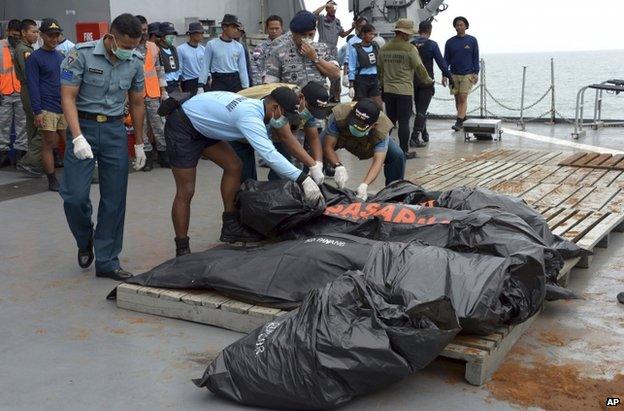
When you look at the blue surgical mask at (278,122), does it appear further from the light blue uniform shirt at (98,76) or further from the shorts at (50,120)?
the shorts at (50,120)

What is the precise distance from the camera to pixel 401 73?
31.5 ft

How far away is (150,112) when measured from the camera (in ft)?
30.3

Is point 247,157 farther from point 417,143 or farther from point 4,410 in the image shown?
point 417,143

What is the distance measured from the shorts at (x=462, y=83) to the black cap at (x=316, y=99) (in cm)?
721

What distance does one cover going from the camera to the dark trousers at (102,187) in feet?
16.1

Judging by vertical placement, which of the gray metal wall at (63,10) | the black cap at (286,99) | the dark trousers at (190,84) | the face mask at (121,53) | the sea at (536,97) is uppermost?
the gray metal wall at (63,10)

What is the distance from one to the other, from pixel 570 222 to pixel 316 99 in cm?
209

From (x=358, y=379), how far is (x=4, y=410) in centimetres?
152

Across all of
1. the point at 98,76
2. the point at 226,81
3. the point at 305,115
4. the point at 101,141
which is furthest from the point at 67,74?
the point at 226,81

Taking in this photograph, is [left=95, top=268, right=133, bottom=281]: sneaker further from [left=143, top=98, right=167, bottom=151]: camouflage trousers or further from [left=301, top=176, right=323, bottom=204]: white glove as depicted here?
[left=143, top=98, right=167, bottom=151]: camouflage trousers

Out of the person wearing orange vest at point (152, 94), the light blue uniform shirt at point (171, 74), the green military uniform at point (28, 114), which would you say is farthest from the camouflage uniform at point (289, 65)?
the green military uniform at point (28, 114)

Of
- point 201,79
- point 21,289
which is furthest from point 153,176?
point 21,289

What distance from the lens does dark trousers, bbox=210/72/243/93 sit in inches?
378

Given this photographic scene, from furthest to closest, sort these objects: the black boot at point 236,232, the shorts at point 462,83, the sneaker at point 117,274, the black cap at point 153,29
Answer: the shorts at point 462,83 < the black cap at point 153,29 < the black boot at point 236,232 < the sneaker at point 117,274
